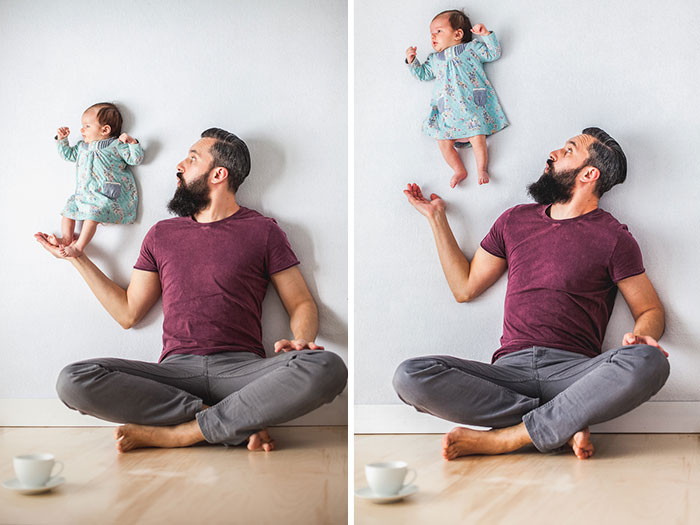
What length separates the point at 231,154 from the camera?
0.67 m

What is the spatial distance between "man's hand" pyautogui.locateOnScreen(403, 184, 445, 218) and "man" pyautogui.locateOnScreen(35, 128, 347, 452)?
0.70 metres

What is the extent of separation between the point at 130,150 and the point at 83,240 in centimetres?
11

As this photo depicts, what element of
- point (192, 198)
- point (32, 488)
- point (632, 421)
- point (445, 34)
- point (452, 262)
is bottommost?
point (632, 421)

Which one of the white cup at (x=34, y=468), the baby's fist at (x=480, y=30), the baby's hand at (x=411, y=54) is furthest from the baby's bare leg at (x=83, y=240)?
the baby's fist at (x=480, y=30)

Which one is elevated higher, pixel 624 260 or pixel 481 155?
pixel 481 155

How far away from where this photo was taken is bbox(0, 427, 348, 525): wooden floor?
0.66 meters

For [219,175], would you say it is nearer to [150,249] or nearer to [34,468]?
[150,249]

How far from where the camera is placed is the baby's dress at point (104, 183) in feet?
2.07

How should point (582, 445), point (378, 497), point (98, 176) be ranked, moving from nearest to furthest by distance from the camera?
1. point (98, 176)
2. point (378, 497)
3. point (582, 445)

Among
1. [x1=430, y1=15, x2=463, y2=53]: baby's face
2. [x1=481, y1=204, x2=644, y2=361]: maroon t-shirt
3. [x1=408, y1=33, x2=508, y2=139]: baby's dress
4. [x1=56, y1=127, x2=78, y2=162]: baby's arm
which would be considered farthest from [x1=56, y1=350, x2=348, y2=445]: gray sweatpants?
[x1=430, y1=15, x2=463, y2=53]: baby's face

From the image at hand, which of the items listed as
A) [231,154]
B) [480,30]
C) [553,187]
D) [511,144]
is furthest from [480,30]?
[231,154]

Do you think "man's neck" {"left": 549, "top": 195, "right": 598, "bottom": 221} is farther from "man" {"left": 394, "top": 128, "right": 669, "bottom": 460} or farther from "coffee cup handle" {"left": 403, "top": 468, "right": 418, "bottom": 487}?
"coffee cup handle" {"left": 403, "top": 468, "right": 418, "bottom": 487}

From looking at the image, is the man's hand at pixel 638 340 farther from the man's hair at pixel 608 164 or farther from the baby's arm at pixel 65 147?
the baby's arm at pixel 65 147

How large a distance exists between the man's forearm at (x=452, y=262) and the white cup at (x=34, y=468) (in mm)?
873
